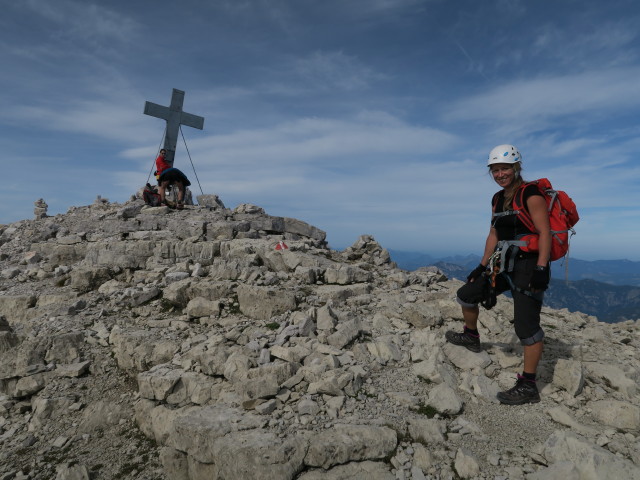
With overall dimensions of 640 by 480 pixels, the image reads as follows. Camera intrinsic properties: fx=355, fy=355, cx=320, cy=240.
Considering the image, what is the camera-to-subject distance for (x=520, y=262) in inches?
208

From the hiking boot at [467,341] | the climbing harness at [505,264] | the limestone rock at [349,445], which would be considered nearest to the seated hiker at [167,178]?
the hiking boot at [467,341]

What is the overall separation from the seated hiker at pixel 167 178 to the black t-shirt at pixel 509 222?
15.1 meters

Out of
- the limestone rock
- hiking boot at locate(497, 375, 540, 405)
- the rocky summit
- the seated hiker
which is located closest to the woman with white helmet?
hiking boot at locate(497, 375, 540, 405)

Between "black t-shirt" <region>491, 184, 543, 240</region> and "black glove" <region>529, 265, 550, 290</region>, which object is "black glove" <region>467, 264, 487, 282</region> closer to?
"black t-shirt" <region>491, 184, 543, 240</region>

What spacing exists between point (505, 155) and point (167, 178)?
16156 millimetres

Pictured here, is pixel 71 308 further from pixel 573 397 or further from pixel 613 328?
pixel 613 328

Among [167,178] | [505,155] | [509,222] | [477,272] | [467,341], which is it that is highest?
[167,178]

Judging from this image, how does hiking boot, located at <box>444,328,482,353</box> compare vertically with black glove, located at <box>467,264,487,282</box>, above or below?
below

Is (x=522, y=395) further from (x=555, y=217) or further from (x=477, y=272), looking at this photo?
(x=555, y=217)

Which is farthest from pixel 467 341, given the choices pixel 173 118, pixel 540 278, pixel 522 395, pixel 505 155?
pixel 173 118

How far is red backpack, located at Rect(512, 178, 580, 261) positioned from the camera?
4.97 metres

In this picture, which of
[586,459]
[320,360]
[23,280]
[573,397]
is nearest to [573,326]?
[573,397]

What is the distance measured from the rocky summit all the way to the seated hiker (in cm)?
661

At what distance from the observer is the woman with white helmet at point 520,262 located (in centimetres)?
489
